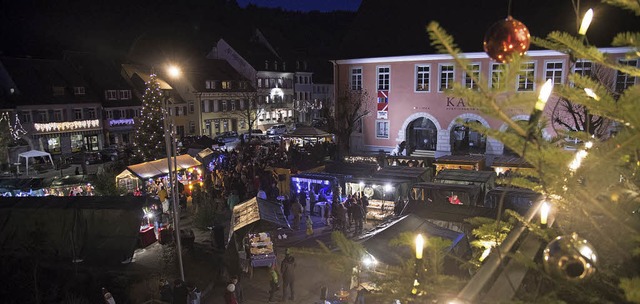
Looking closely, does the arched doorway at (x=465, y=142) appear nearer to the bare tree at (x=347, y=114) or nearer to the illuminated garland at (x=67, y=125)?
the bare tree at (x=347, y=114)

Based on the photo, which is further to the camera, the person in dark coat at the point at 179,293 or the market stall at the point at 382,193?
the market stall at the point at 382,193

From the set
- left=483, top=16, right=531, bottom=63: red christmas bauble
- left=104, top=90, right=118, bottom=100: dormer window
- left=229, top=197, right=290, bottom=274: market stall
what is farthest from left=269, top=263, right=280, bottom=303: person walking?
left=104, top=90, right=118, bottom=100: dormer window

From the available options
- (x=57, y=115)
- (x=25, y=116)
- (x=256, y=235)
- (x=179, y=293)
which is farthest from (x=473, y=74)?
(x=57, y=115)

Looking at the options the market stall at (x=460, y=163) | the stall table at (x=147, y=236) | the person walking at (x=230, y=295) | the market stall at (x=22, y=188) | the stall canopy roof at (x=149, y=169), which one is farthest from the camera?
the market stall at (x=460, y=163)

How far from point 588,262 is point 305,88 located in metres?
55.5

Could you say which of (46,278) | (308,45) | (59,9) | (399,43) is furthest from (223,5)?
(46,278)

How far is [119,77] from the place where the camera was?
3912 centimetres

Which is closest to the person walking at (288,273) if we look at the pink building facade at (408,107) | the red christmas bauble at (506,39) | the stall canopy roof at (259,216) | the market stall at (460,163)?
the stall canopy roof at (259,216)

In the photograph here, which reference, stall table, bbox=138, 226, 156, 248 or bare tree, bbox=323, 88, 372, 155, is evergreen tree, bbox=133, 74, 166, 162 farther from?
bare tree, bbox=323, 88, 372, 155

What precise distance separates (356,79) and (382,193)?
1628cm

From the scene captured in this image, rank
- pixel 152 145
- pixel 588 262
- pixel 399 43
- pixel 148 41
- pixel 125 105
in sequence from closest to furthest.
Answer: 1. pixel 588 262
2. pixel 152 145
3. pixel 399 43
4. pixel 125 105
5. pixel 148 41

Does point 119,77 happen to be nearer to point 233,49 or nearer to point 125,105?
point 125,105

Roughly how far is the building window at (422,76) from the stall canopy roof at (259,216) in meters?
19.0

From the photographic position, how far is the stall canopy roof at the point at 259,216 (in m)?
11.8
